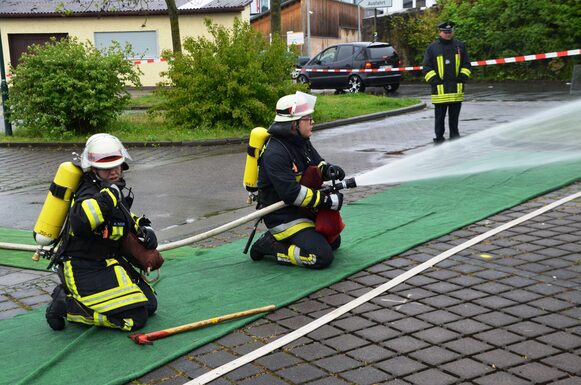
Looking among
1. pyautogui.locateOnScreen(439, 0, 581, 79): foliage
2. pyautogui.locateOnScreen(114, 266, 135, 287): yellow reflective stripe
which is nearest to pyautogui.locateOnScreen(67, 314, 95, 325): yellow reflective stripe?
pyautogui.locateOnScreen(114, 266, 135, 287): yellow reflective stripe

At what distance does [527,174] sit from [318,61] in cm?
1737

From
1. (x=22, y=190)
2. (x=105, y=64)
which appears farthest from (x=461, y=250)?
(x=105, y=64)

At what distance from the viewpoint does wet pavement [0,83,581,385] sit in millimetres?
4102

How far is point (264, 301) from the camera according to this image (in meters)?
5.32

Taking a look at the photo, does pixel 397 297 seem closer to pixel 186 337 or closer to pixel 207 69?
pixel 186 337

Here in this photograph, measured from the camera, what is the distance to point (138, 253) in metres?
4.97

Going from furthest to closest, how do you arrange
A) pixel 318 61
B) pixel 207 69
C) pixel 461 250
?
pixel 318 61, pixel 207 69, pixel 461 250

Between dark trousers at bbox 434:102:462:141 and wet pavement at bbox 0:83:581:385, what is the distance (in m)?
3.53

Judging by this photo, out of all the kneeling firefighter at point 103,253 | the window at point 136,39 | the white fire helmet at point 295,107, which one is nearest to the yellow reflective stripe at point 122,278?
the kneeling firefighter at point 103,253

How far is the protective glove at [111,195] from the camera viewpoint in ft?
15.1

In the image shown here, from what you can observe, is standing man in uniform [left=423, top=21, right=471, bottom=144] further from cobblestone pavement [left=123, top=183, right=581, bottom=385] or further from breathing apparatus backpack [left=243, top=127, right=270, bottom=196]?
breathing apparatus backpack [left=243, top=127, right=270, bottom=196]

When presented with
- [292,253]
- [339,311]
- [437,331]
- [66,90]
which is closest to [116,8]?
[66,90]

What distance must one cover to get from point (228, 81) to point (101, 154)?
1079 cm

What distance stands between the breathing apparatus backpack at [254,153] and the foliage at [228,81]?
8983 mm
